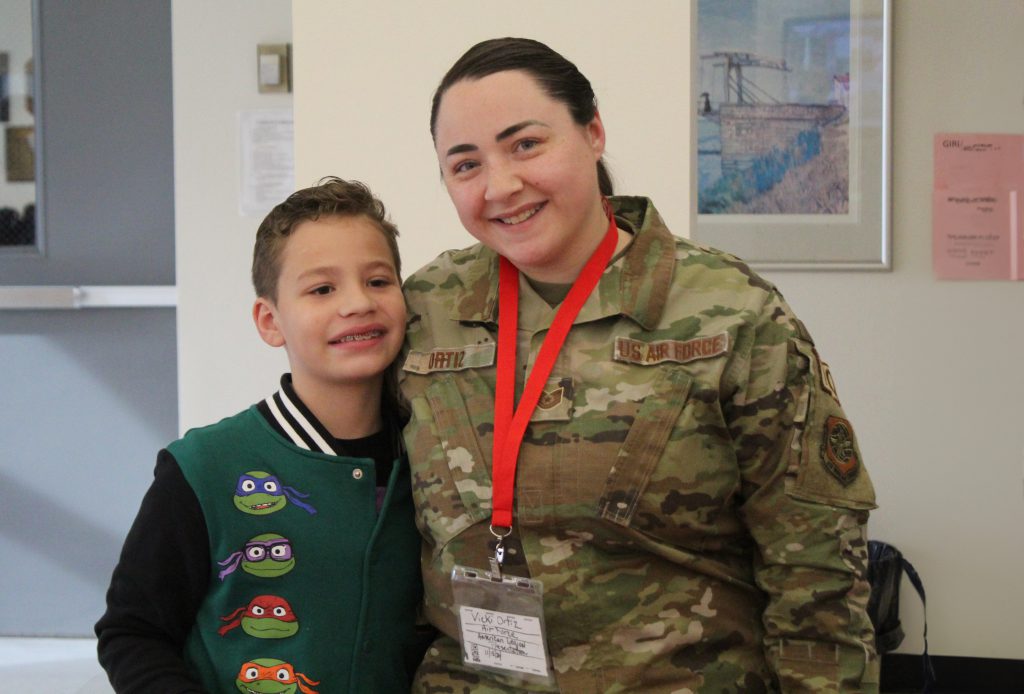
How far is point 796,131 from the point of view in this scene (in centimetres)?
343

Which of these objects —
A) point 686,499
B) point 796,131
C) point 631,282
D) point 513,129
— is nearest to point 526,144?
point 513,129

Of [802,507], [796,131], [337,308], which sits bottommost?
[802,507]

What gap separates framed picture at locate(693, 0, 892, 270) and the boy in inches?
91.7

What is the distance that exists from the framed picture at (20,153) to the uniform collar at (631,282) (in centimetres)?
235

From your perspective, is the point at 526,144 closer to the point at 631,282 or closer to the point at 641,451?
the point at 631,282

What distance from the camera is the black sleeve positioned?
3.92ft

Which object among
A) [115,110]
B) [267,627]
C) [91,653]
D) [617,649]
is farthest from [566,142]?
[91,653]

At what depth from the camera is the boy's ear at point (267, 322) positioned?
4.45ft

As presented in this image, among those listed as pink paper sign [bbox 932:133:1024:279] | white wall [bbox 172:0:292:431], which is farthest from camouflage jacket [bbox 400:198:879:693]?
pink paper sign [bbox 932:133:1024:279]

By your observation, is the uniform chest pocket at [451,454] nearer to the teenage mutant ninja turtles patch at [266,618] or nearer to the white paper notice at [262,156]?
the teenage mutant ninja turtles patch at [266,618]

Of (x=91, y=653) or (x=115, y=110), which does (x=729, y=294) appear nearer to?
(x=115, y=110)

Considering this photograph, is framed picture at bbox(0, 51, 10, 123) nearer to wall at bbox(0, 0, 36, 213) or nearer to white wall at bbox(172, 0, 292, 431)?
wall at bbox(0, 0, 36, 213)

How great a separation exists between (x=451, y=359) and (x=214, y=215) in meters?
2.01

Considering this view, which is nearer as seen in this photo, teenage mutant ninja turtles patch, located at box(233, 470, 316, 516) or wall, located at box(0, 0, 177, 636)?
teenage mutant ninja turtles patch, located at box(233, 470, 316, 516)
